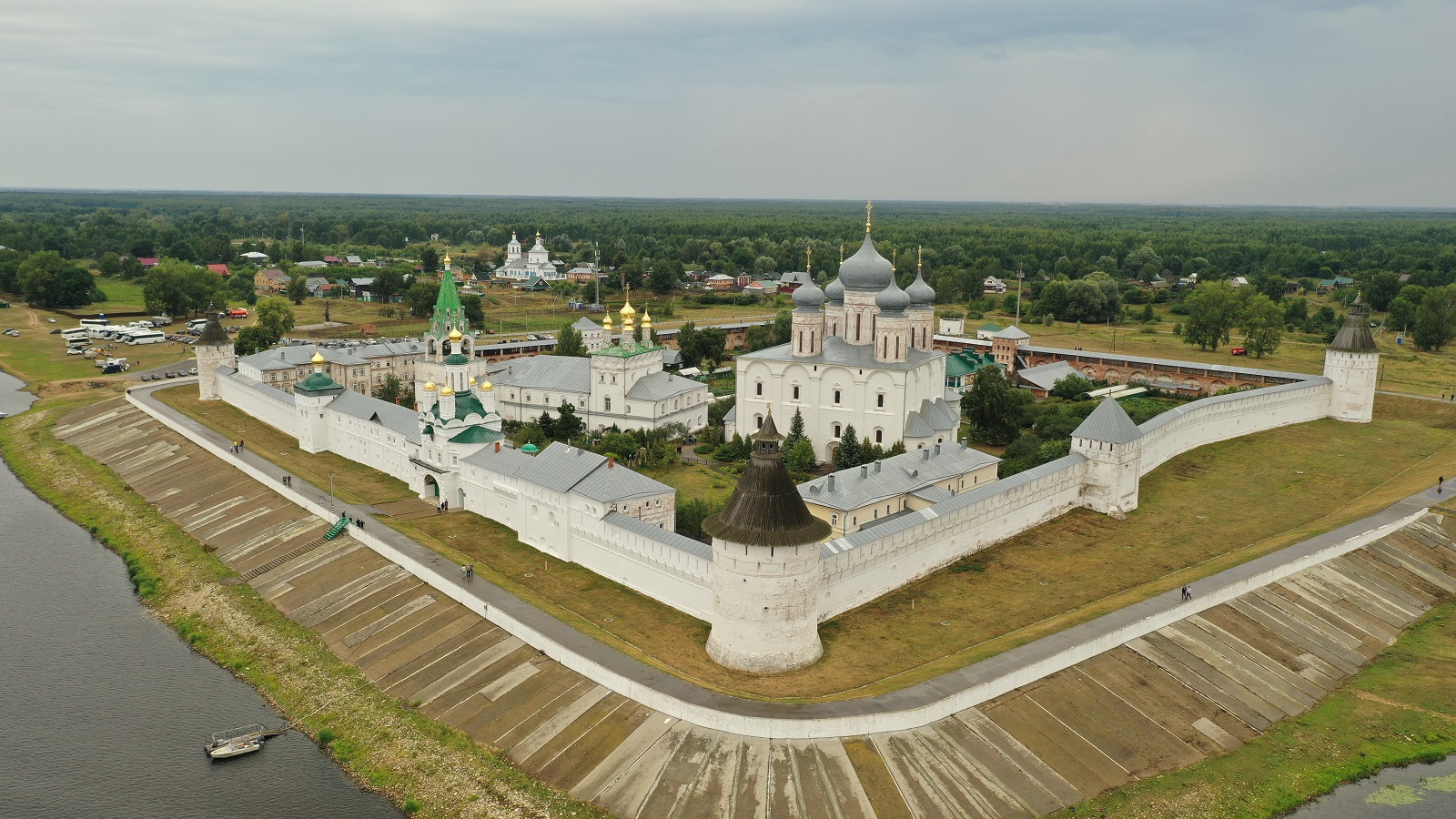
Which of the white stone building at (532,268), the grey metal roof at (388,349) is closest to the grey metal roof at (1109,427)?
the grey metal roof at (388,349)

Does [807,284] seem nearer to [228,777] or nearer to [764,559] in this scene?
[764,559]

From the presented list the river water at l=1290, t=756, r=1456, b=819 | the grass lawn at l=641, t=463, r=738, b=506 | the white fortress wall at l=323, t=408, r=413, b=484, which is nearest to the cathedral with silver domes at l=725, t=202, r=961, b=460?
the grass lawn at l=641, t=463, r=738, b=506

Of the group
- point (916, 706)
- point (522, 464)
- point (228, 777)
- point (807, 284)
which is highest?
point (807, 284)

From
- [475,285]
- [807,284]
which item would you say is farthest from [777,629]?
[475,285]

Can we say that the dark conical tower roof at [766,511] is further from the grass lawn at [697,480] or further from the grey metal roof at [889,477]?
the grass lawn at [697,480]

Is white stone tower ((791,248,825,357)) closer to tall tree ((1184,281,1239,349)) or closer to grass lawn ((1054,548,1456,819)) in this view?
grass lawn ((1054,548,1456,819))

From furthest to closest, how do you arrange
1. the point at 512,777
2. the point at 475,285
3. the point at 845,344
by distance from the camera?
the point at 475,285 → the point at 845,344 → the point at 512,777
